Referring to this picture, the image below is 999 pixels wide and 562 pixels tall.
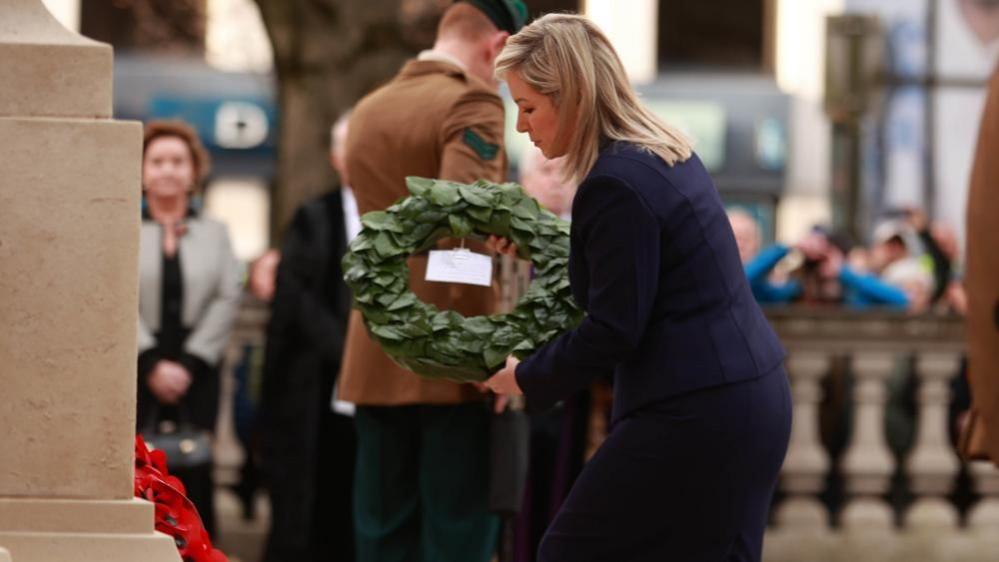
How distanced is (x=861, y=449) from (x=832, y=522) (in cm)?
39

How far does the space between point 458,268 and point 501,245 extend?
14 cm

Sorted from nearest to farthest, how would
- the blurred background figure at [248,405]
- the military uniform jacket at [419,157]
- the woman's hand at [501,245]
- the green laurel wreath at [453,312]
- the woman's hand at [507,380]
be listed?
1. the woman's hand at [507,380]
2. the green laurel wreath at [453,312]
3. the woman's hand at [501,245]
4. the military uniform jacket at [419,157]
5. the blurred background figure at [248,405]

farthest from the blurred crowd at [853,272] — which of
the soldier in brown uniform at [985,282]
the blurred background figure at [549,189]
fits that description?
the soldier in brown uniform at [985,282]

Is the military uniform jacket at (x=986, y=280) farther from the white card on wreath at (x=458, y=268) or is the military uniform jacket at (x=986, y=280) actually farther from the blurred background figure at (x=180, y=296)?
the blurred background figure at (x=180, y=296)

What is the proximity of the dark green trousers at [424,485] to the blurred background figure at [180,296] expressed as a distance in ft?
6.37

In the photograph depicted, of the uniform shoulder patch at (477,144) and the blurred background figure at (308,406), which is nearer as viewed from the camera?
the uniform shoulder patch at (477,144)

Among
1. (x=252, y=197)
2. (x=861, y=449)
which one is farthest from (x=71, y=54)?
(x=252, y=197)

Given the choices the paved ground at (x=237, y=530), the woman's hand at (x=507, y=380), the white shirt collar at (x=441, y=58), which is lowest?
the paved ground at (x=237, y=530)

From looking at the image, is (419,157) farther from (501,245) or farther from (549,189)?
(549,189)

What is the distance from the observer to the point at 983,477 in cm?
1153

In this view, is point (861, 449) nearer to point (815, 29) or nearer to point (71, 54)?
point (71, 54)

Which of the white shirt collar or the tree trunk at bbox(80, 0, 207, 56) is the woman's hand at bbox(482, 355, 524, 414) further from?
the tree trunk at bbox(80, 0, 207, 56)

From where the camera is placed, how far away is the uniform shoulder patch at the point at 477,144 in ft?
22.7

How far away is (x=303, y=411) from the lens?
30.8ft
